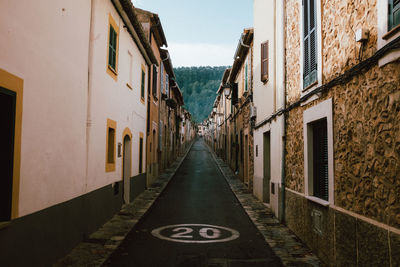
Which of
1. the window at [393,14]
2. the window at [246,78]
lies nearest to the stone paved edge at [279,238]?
the window at [393,14]

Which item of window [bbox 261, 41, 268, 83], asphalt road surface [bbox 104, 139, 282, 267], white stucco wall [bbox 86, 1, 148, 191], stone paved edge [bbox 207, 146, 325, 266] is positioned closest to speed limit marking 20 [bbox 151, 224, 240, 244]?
asphalt road surface [bbox 104, 139, 282, 267]

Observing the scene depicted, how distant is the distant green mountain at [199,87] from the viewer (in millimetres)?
175000

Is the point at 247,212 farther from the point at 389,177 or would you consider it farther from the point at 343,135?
the point at 389,177

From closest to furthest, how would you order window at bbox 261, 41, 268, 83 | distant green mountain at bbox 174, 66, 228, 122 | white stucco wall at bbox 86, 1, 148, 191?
white stucco wall at bbox 86, 1, 148, 191, window at bbox 261, 41, 268, 83, distant green mountain at bbox 174, 66, 228, 122

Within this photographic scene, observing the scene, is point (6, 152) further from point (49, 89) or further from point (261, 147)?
point (261, 147)

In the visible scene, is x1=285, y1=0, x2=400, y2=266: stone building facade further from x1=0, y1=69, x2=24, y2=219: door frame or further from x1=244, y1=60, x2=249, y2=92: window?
x1=244, y1=60, x2=249, y2=92: window

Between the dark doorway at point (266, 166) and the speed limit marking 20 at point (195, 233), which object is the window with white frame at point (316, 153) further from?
the dark doorway at point (266, 166)

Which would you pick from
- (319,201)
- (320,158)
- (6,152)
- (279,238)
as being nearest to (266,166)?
(279,238)

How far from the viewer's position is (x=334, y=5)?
5.95 metres

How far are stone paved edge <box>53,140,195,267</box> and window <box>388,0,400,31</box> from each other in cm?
570

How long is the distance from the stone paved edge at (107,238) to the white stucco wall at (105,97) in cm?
110

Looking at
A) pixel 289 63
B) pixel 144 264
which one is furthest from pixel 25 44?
pixel 289 63

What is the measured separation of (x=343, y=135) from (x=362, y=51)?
4.43 feet

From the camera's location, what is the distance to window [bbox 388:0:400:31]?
3905mm
